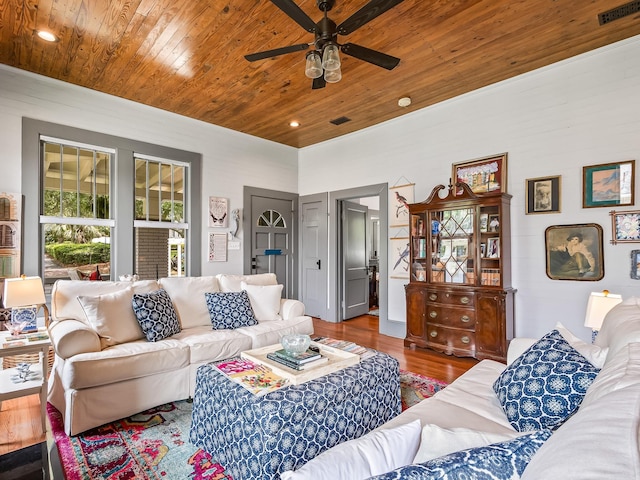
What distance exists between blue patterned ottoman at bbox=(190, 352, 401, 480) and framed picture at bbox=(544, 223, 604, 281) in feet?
7.41

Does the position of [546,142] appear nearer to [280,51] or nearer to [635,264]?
[635,264]

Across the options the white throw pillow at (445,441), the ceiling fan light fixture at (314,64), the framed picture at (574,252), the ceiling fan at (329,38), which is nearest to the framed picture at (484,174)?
the framed picture at (574,252)

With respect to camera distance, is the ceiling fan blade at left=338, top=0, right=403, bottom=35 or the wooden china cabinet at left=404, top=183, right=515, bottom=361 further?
the wooden china cabinet at left=404, top=183, right=515, bottom=361

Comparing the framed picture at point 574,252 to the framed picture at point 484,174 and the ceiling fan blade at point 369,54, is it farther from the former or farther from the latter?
the ceiling fan blade at point 369,54

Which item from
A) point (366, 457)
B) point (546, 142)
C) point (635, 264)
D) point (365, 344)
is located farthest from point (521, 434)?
point (365, 344)

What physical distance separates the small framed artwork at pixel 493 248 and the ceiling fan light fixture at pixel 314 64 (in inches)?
99.0

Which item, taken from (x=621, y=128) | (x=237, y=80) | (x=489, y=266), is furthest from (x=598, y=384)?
(x=237, y=80)

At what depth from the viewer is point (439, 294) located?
151 inches

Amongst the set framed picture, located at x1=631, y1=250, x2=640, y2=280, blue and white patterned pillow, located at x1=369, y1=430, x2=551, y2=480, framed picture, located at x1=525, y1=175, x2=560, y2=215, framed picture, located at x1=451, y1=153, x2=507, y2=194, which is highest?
framed picture, located at x1=451, y1=153, x2=507, y2=194

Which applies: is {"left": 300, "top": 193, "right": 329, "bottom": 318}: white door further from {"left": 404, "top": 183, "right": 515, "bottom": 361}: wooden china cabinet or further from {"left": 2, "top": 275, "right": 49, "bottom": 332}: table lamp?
{"left": 2, "top": 275, "right": 49, "bottom": 332}: table lamp

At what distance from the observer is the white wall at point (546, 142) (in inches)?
117

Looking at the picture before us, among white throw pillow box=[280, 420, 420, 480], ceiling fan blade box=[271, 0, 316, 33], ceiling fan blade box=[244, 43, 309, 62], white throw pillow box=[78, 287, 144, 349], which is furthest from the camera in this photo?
white throw pillow box=[78, 287, 144, 349]

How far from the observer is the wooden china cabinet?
3.47 metres

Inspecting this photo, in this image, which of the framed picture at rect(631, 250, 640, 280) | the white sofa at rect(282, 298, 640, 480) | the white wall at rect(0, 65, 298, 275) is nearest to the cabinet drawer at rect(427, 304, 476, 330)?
the framed picture at rect(631, 250, 640, 280)
